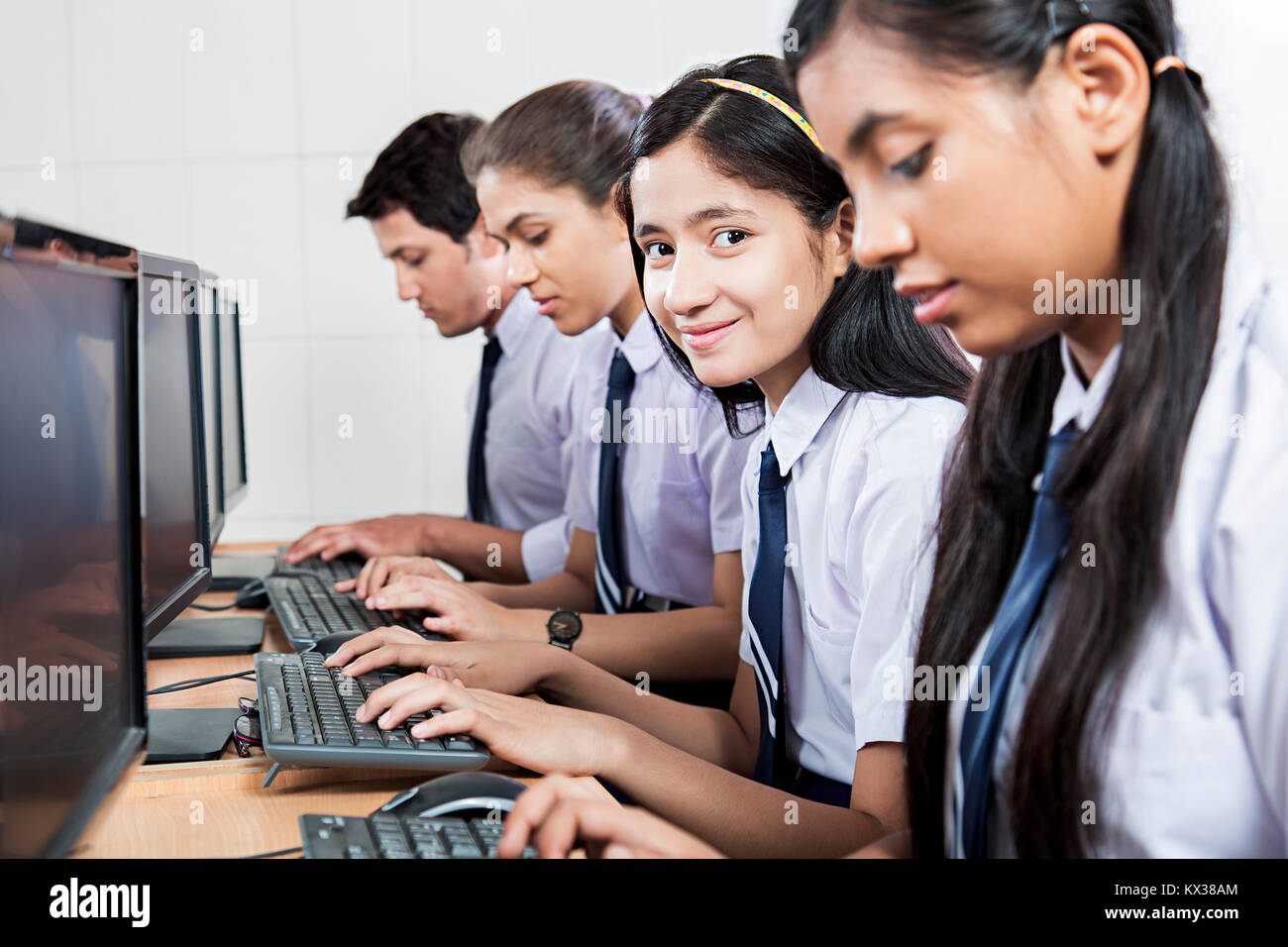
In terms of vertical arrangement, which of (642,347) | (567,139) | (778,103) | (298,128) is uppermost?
(298,128)

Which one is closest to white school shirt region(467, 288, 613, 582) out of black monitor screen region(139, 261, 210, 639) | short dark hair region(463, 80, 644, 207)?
short dark hair region(463, 80, 644, 207)

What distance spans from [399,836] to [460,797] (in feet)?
0.23

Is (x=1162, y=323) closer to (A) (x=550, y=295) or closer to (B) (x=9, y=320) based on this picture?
(B) (x=9, y=320)

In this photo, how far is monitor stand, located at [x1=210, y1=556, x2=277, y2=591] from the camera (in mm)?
1975

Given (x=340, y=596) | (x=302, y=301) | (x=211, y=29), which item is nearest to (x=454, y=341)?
(x=302, y=301)

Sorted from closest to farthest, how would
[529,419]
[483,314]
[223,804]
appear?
[223,804] → [529,419] → [483,314]

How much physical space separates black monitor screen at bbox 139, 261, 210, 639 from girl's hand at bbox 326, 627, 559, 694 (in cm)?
21

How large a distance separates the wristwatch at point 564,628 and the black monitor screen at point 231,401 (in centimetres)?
76

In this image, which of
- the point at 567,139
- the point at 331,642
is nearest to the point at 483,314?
the point at 567,139

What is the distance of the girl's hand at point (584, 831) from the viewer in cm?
74

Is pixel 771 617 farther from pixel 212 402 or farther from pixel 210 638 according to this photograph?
pixel 212 402

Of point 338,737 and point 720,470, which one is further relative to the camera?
point 720,470

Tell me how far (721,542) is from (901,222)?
910 millimetres

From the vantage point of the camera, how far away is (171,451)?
1.38 meters
